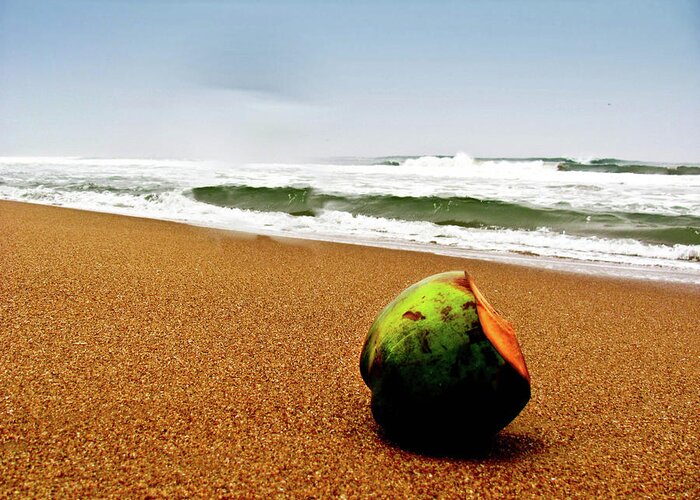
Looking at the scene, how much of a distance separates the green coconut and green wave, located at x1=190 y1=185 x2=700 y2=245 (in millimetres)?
7335

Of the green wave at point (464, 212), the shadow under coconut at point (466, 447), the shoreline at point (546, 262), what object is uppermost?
the green wave at point (464, 212)

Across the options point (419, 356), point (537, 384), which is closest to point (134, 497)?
point (419, 356)

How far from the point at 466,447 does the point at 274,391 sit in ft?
2.78

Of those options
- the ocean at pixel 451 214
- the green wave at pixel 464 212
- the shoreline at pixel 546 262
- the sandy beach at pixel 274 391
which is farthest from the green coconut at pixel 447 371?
the green wave at pixel 464 212

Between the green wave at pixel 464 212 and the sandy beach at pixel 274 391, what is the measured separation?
4.16m

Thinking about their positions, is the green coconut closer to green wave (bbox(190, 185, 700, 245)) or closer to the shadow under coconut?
the shadow under coconut

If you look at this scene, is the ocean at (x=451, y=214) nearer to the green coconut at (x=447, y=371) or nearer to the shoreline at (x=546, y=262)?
the shoreline at (x=546, y=262)

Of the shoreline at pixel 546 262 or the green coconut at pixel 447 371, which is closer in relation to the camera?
the green coconut at pixel 447 371

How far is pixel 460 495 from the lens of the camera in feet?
5.18

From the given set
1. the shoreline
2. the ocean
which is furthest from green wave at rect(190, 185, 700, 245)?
the shoreline

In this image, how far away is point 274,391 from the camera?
224cm

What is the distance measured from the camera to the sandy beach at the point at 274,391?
1628mm

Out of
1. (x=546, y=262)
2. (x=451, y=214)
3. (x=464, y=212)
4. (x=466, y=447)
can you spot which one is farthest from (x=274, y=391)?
(x=464, y=212)

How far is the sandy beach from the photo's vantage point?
1628 millimetres
